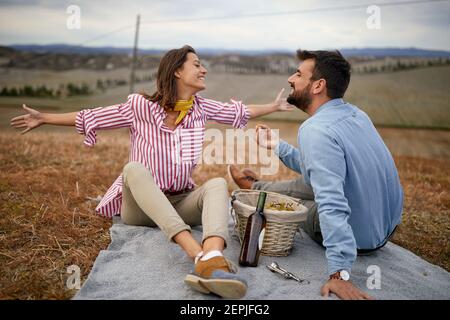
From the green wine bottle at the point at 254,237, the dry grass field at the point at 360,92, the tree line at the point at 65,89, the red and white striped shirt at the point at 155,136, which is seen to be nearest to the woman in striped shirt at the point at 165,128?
the red and white striped shirt at the point at 155,136

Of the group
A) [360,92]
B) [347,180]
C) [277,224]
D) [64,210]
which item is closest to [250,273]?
[277,224]

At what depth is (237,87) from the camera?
12.5m

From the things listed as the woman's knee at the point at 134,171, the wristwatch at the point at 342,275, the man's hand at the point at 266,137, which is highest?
the man's hand at the point at 266,137

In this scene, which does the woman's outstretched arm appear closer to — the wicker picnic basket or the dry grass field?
the wicker picnic basket

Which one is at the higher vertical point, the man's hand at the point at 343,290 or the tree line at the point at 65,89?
the tree line at the point at 65,89

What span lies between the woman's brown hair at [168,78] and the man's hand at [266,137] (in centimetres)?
66

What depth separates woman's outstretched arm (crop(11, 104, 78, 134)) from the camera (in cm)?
329

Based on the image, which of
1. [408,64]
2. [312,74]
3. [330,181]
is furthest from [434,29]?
[330,181]

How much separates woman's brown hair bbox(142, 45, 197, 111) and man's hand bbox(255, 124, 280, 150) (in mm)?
656

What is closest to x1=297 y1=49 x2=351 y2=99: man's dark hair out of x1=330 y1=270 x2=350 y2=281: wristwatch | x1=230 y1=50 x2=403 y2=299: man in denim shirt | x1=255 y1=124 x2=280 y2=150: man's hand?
x1=230 y1=50 x2=403 y2=299: man in denim shirt

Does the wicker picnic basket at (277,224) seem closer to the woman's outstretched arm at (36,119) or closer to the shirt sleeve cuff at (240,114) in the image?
the shirt sleeve cuff at (240,114)

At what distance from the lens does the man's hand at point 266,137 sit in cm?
353

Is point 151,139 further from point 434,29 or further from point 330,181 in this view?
point 434,29

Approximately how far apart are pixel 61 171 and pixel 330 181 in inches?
138
